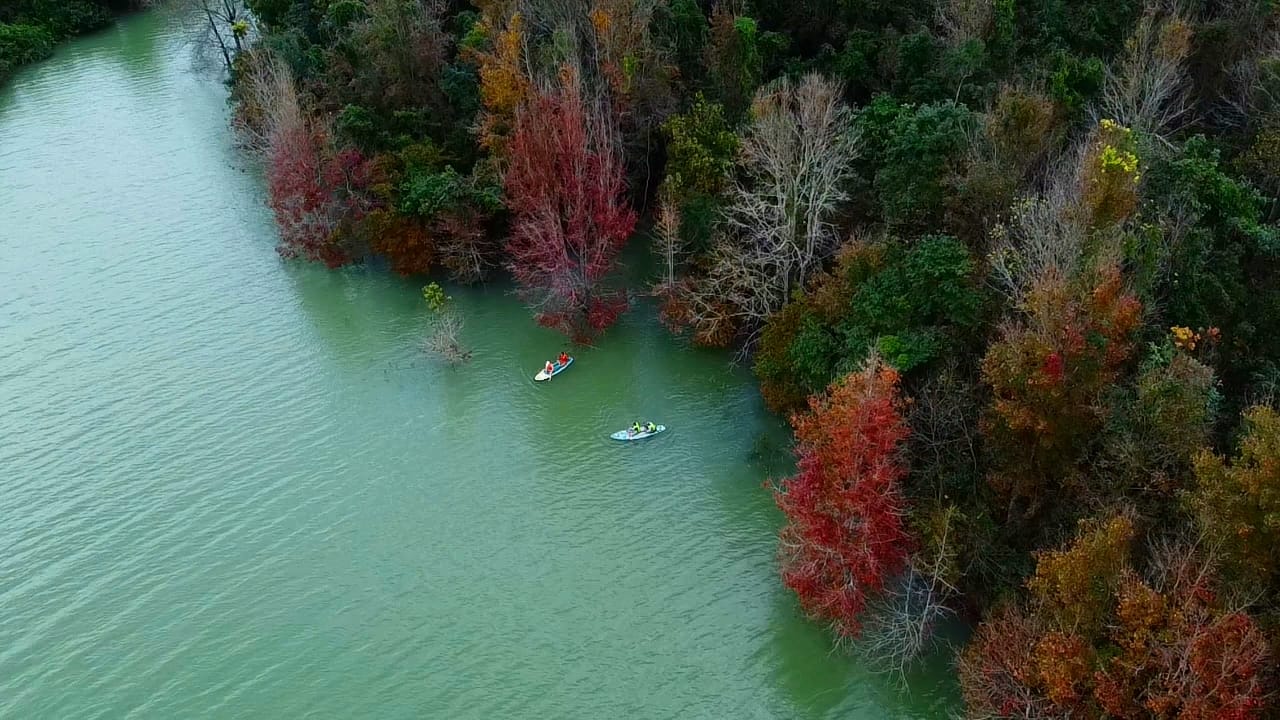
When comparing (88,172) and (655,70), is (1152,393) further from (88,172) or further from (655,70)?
(88,172)

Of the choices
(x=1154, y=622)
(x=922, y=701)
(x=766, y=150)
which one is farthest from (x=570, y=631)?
(x=766, y=150)

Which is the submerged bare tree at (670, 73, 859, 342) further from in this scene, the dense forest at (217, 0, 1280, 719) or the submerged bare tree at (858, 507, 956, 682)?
the submerged bare tree at (858, 507, 956, 682)

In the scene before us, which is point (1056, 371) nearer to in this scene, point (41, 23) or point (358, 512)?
point (358, 512)

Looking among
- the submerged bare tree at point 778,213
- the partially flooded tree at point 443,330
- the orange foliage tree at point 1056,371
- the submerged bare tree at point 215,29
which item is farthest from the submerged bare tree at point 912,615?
the submerged bare tree at point 215,29

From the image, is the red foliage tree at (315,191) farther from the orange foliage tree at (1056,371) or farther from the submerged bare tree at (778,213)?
the orange foliage tree at (1056,371)

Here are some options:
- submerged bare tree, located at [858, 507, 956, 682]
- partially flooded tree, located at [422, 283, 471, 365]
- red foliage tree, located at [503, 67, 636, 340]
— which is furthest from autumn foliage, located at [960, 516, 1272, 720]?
partially flooded tree, located at [422, 283, 471, 365]

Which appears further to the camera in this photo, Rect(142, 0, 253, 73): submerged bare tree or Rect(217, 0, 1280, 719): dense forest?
Rect(142, 0, 253, 73): submerged bare tree
